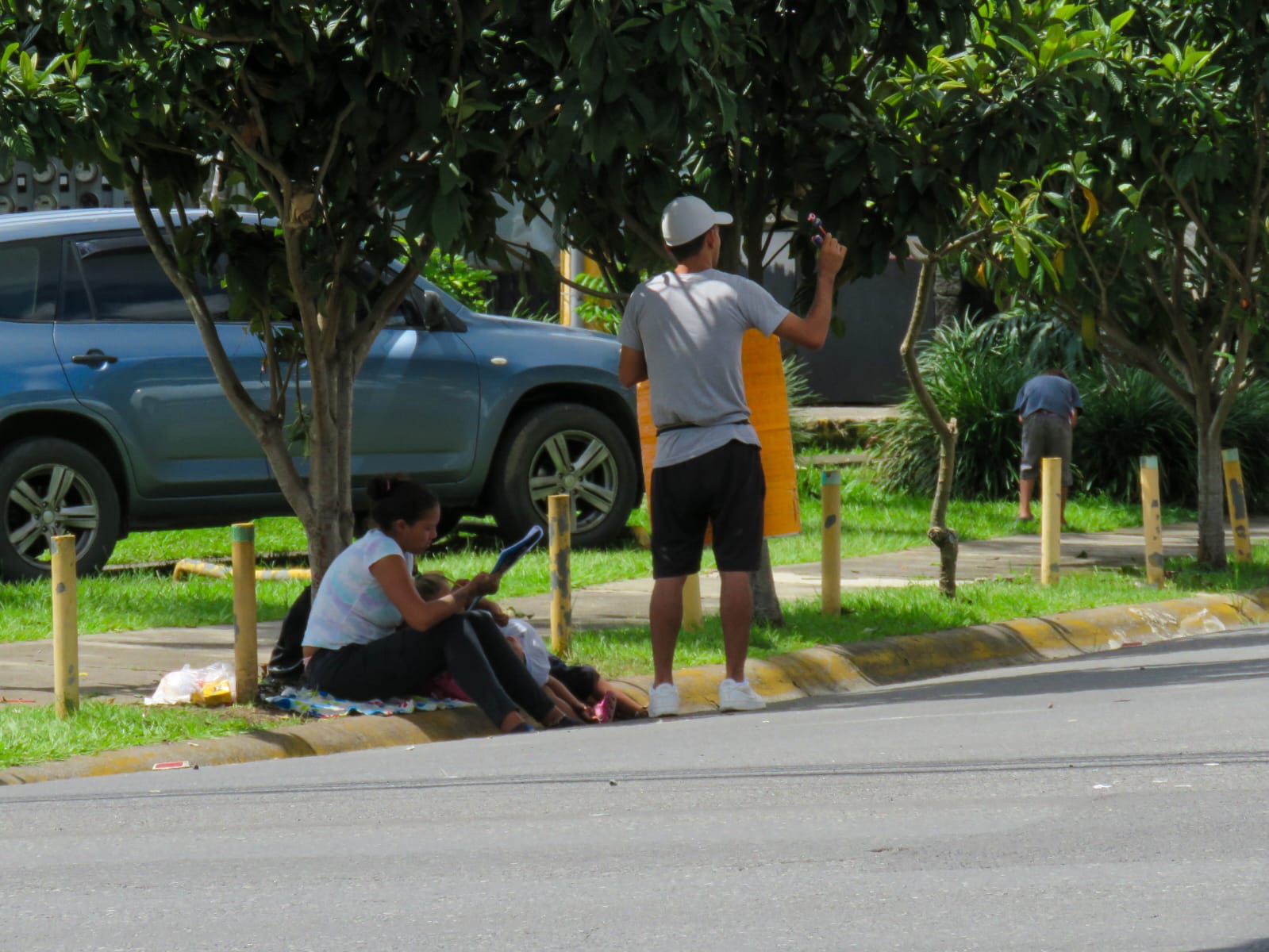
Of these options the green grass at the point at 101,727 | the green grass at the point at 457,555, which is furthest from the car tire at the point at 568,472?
the green grass at the point at 101,727

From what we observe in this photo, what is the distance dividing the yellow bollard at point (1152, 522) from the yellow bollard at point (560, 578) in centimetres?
420

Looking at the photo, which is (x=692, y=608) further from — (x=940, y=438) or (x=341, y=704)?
(x=341, y=704)

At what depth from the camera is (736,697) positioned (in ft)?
24.6

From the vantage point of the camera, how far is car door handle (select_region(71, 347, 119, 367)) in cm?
1055

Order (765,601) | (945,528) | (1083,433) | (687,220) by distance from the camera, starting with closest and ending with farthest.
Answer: (687,220) → (765,601) → (945,528) → (1083,433)

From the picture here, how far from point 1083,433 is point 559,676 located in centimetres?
1062

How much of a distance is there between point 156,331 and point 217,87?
3.64 meters

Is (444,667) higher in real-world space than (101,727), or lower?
higher

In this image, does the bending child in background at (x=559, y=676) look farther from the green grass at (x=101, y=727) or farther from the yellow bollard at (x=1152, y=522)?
the yellow bollard at (x=1152, y=522)

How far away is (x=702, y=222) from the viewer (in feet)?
24.3

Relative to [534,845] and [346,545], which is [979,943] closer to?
[534,845]

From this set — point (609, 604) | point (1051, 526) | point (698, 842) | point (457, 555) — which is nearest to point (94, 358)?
point (457, 555)

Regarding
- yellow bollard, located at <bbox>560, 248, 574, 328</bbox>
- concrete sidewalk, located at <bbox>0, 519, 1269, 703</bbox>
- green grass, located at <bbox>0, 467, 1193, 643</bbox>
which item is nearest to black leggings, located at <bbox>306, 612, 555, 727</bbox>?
concrete sidewalk, located at <bbox>0, 519, 1269, 703</bbox>

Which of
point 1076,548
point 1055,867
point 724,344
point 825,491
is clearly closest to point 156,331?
point 825,491
